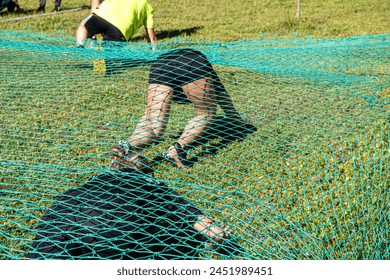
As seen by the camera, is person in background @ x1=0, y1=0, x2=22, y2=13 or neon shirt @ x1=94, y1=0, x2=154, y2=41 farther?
person in background @ x1=0, y1=0, x2=22, y2=13

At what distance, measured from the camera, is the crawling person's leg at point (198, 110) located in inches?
126

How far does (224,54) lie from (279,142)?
→ 0.71 meters

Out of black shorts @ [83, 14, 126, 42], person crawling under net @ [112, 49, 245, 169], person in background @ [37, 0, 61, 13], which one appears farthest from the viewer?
person in background @ [37, 0, 61, 13]

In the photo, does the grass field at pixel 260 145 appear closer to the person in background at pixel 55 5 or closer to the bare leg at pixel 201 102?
the bare leg at pixel 201 102

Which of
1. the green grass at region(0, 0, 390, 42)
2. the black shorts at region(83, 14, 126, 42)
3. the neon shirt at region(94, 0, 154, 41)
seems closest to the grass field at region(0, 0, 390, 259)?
the black shorts at region(83, 14, 126, 42)

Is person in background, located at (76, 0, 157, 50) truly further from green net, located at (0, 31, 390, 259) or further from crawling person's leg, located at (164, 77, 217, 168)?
crawling person's leg, located at (164, 77, 217, 168)

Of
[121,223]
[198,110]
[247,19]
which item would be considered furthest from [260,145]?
[247,19]

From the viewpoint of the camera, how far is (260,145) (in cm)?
325

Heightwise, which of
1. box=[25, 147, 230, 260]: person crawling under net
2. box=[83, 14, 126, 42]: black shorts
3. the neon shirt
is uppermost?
the neon shirt

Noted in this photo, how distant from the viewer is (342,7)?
9.98 m

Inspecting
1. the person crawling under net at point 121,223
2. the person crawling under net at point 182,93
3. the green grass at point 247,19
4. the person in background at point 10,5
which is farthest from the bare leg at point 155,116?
the person in background at point 10,5

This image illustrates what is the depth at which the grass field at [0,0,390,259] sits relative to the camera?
235 cm

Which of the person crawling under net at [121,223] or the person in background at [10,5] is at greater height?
the person in background at [10,5]
